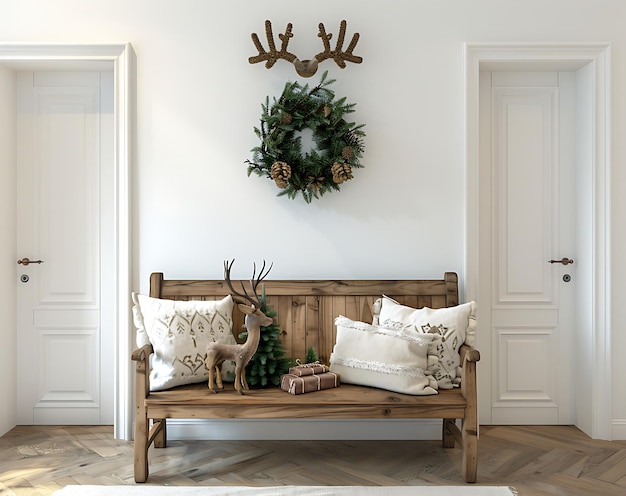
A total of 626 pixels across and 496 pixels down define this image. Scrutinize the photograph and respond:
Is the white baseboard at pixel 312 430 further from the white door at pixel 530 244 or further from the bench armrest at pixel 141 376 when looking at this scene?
the bench armrest at pixel 141 376

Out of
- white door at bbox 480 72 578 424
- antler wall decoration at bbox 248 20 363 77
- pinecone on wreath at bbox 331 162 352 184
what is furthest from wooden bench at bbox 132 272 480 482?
antler wall decoration at bbox 248 20 363 77

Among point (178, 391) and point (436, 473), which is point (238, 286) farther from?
point (436, 473)

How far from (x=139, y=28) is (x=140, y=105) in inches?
16.8

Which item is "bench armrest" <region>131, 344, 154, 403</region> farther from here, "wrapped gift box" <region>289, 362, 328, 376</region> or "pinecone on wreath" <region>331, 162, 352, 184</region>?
"pinecone on wreath" <region>331, 162, 352, 184</region>

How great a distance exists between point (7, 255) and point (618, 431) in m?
3.64

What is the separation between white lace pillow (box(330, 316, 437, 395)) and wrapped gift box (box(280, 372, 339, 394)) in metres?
0.08

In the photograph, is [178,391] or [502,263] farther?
[502,263]

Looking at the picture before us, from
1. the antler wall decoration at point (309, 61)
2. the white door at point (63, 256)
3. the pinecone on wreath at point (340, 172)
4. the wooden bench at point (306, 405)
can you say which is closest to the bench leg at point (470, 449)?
the wooden bench at point (306, 405)

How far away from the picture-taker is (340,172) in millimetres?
3244

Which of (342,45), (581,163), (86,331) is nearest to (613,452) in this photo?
(581,163)

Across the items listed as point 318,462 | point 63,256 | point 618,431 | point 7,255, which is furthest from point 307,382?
point 7,255

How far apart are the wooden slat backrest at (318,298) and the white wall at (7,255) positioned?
992mm

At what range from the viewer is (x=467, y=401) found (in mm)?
2740

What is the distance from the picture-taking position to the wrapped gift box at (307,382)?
2850mm
